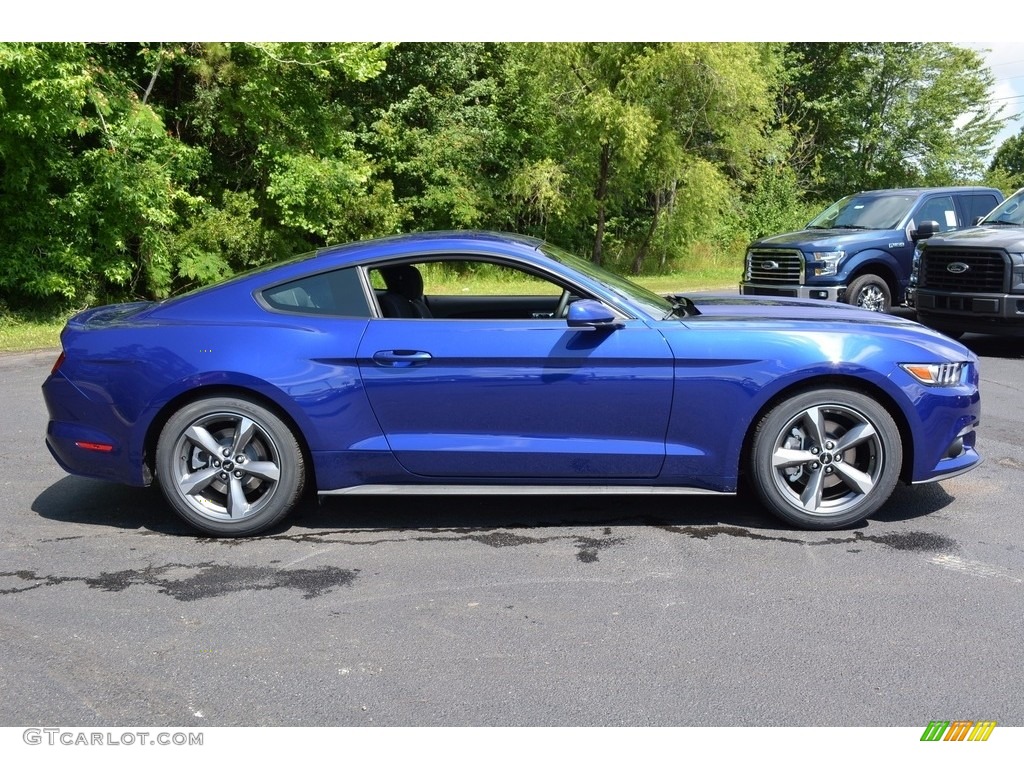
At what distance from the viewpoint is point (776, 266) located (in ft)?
47.0

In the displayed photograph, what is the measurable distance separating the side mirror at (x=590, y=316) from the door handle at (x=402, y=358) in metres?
0.73

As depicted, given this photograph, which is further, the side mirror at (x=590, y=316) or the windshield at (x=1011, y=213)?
the windshield at (x=1011, y=213)

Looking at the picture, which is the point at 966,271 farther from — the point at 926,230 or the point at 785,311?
the point at 785,311

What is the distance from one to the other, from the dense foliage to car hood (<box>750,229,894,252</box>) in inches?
308

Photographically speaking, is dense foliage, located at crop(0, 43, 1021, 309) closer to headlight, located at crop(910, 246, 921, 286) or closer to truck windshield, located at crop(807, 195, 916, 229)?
truck windshield, located at crop(807, 195, 916, 229)

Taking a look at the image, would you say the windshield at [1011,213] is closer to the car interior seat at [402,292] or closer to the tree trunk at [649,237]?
the car interior seat at [402,292]

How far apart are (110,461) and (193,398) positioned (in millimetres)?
542

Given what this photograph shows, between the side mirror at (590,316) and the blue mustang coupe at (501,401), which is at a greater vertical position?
the side mirror at (590,316)

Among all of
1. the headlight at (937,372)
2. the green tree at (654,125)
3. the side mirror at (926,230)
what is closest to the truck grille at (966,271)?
the side mirror at (926,230)

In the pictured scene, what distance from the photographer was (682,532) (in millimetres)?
5195

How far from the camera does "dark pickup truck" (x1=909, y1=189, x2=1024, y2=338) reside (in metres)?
10.8

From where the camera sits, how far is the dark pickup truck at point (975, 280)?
10.8m

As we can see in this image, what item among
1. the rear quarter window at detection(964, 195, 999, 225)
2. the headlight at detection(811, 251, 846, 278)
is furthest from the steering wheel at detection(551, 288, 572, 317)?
the rear quarter window at detection(964, 195, 999, 225)

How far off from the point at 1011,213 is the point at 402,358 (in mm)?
9796
